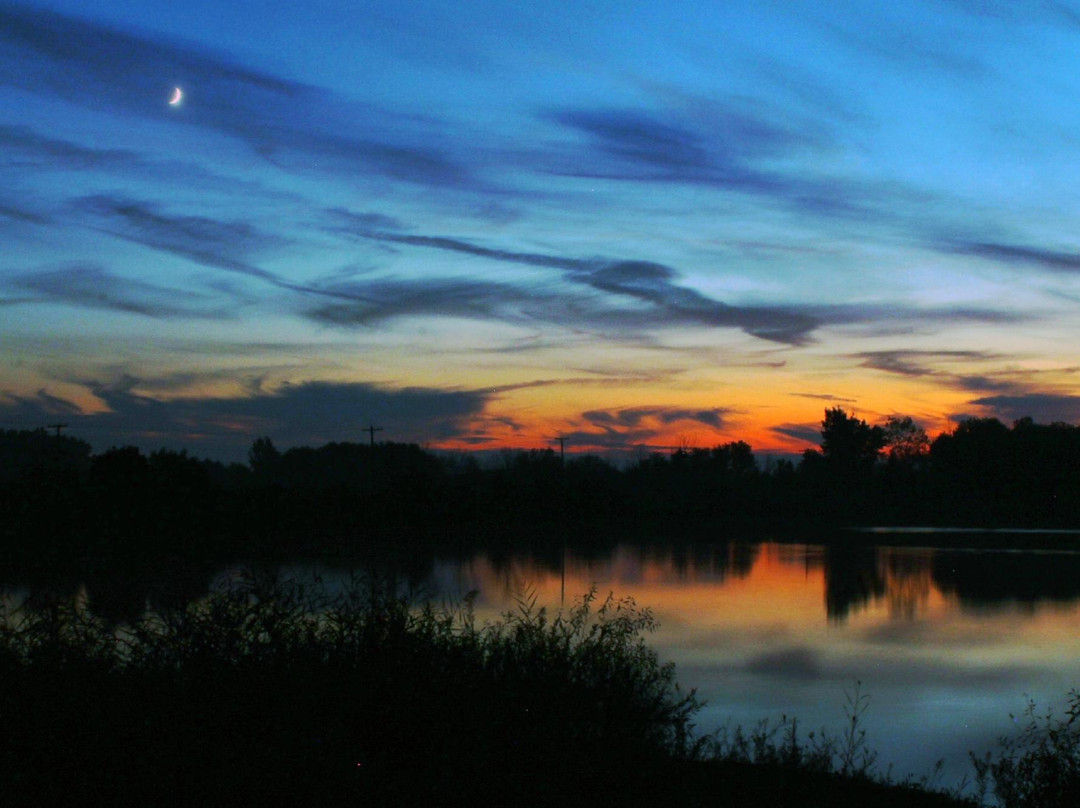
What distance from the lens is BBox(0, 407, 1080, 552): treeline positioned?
35469 mm

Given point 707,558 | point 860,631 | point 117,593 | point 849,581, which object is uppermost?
point 117,593

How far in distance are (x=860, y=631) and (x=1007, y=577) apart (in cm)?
1607

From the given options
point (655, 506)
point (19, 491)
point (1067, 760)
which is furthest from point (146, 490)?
point (655, 506)

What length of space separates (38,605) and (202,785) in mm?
4444

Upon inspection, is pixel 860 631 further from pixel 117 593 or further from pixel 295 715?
pixel 295 715

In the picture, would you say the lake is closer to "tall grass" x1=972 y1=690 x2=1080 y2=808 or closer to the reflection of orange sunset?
the reflection of orange sunset

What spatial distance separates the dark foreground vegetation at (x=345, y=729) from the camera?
23.6 ft

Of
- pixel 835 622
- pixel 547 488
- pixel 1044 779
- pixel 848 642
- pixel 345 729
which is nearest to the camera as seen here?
pixel 345 729

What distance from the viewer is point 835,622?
26.7m

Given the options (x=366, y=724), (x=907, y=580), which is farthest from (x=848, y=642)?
(x=366, y=724)

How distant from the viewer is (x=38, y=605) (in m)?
10.4

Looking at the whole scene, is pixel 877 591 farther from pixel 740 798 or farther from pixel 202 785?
pixel 202 785

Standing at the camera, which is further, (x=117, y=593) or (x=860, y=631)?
(x=860, y=631)

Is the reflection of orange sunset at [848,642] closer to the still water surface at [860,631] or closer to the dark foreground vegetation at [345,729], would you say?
the still water surface at [860,631]
